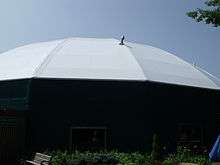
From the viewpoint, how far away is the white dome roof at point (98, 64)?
24.5 metres

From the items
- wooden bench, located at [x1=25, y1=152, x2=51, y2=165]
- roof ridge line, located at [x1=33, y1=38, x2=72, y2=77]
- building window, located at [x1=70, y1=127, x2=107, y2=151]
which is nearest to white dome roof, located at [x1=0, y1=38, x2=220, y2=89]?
roof ridge line, located at [x1=33, y1=38, x2=72, y2=77]

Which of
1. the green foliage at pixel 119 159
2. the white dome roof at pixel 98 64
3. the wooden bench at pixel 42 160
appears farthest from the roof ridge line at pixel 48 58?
the wooden bench at pixel 42 160

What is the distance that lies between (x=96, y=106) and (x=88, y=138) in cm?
160

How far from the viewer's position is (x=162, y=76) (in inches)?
1009

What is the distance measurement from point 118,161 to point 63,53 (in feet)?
29.4

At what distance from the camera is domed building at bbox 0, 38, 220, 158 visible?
914 inches

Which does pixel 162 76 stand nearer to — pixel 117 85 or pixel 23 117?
pixel 117 85

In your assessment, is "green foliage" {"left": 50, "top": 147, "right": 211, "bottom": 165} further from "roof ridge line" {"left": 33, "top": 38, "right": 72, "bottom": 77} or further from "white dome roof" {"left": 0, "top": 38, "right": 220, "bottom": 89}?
"roof ridge line" {"left": 33, "top": 38, "right": 72, "bottom": 77}

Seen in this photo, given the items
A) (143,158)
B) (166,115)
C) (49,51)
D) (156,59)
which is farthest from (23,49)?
(143,158)

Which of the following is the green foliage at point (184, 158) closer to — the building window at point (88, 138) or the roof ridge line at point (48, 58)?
the building window at point (88, 138)

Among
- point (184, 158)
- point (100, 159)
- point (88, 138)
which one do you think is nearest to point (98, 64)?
point (88, 138)

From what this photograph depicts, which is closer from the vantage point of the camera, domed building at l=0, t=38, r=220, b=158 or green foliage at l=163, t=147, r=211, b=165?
green foliage at l=163, t=147, r=211, b=165

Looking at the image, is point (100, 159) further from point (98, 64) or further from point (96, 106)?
point (98, 64)

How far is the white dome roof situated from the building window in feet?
8.40
